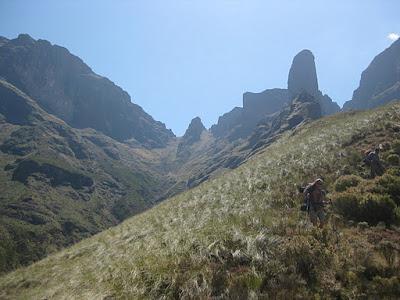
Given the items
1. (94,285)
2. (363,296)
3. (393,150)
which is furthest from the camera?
(393,150)

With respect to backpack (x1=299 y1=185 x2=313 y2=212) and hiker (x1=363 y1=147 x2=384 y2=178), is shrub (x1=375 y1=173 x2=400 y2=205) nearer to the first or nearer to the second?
hiker (x1=363 y1=147 x2=384 y2=178)

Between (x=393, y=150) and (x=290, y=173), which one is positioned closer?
(x=393, y=150)

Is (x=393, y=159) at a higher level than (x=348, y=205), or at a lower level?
higher

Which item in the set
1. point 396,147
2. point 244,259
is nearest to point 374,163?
point 396,147

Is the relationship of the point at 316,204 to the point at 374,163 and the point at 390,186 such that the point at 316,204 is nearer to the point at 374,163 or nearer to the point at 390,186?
the point at 390,186

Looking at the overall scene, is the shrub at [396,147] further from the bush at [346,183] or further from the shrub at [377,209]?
the shrub at [377,209]

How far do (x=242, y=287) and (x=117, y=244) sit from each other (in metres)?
12.4

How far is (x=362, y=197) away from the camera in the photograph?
1711 cm

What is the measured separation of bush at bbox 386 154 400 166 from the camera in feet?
74.9

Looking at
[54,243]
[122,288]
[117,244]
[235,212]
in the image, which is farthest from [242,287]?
[54,243]

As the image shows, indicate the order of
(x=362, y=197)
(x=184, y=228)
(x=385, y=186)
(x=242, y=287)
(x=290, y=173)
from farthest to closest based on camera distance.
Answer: (x=290, y=173) → (x=184, y=228) → (x=385, y=186) → (x=362, y=197) → (x=242, y=287)

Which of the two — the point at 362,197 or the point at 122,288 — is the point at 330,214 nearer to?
the point at 362,197

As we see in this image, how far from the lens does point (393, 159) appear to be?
2308cm

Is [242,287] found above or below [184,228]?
below
